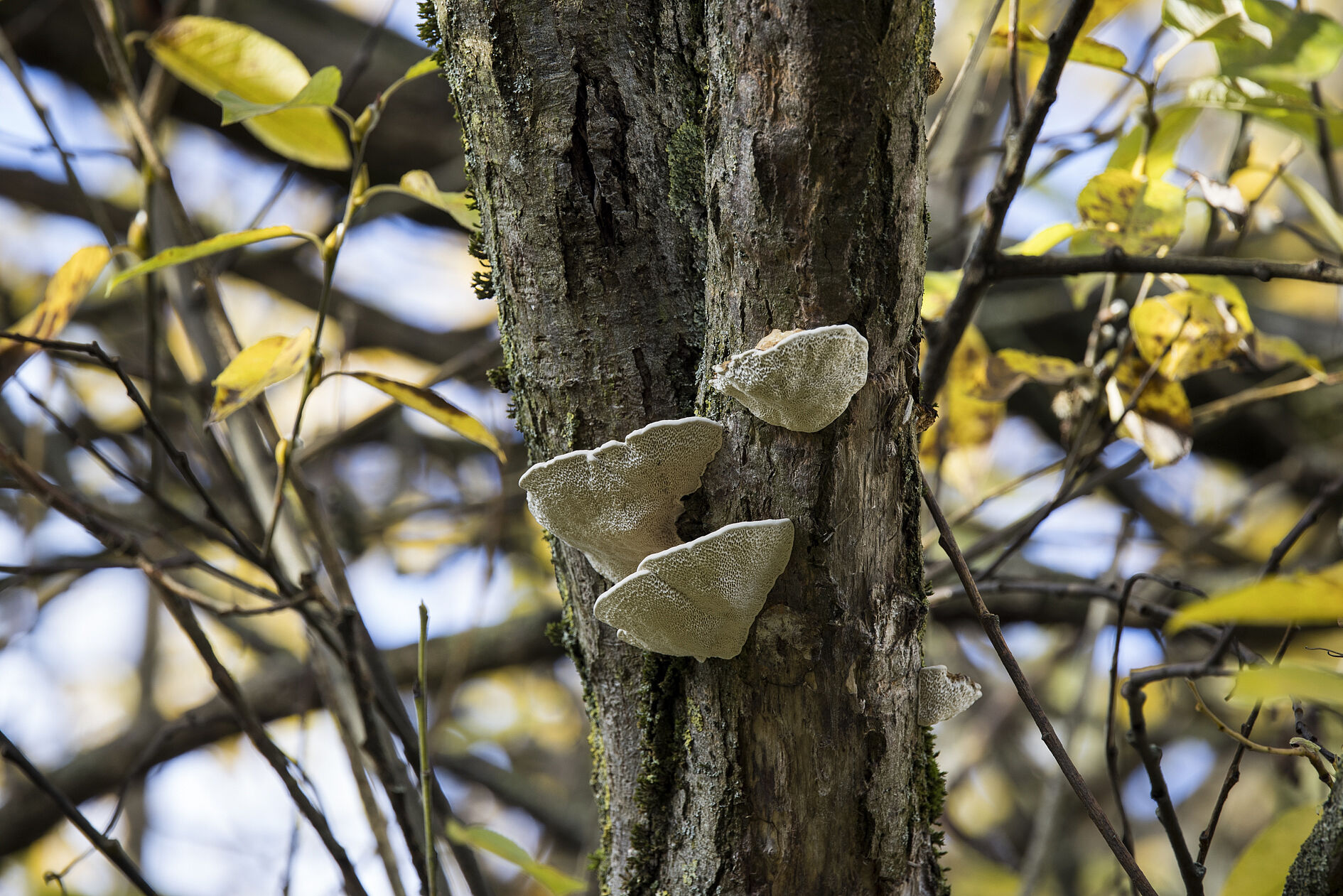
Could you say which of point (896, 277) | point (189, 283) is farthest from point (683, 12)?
point (189, 283)

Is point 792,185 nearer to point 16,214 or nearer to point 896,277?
point 896,277

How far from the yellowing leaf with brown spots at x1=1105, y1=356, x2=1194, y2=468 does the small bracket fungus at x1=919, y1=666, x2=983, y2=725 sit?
1.73ft

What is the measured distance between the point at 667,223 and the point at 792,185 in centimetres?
17

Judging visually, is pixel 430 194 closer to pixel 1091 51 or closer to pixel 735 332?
pixel 735 332

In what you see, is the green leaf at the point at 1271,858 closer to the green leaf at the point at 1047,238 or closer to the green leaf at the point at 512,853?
the green leaf at the point at 512,853

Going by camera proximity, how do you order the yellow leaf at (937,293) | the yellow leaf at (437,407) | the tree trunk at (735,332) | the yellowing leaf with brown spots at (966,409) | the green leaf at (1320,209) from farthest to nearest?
the yellowing leaf with brown spots at (966,409) → the yellow leaf at (937,293) → the green leaf at (1320,209) → the yellow leaf at (437,407) → the tree trunk at (735,332)

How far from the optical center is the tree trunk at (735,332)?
59 cm

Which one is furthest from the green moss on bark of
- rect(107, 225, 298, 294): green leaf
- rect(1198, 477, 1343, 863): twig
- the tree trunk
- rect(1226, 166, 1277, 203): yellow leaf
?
rect(1226, 166, 1277, 203): yellow leaf

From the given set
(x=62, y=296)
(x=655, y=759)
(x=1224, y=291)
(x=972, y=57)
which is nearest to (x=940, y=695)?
(x=655, y=759)

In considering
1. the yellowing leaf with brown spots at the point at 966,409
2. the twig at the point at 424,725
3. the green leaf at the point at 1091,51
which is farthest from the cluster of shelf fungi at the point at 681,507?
the yellowing leaf with brown spots at the point at 966,409

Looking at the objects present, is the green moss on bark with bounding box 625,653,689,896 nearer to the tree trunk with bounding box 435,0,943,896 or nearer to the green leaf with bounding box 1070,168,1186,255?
the tree trunk with bounding box 435,0,943,896

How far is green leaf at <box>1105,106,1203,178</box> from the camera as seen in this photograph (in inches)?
39.6

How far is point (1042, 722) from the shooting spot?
69cm

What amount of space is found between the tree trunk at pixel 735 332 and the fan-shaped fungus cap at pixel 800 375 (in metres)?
0.03
